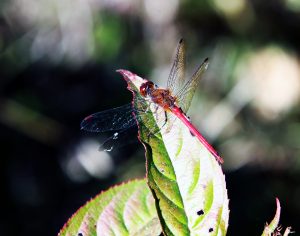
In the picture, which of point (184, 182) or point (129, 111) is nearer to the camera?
point (184, 182)

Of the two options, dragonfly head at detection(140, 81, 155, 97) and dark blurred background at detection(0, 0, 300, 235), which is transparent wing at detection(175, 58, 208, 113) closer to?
dragonfly head at detection(140, 81, 155, 97)

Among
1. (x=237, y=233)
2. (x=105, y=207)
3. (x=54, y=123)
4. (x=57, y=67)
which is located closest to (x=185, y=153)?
(x=105, y=207)

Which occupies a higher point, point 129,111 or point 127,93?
point 127,93

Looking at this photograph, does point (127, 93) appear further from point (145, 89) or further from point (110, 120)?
point (145, 89)

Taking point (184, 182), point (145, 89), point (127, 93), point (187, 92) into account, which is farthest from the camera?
point (127, 93)

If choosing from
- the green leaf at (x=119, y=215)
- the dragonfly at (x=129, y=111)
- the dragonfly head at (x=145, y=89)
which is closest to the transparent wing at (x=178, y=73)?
the dragonfly at (x=129, y=111)

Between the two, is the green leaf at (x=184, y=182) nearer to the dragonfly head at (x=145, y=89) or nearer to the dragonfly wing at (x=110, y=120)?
the dragonfly head at (x=145, y=89)

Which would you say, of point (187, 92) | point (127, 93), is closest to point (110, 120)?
point (187, 92)
